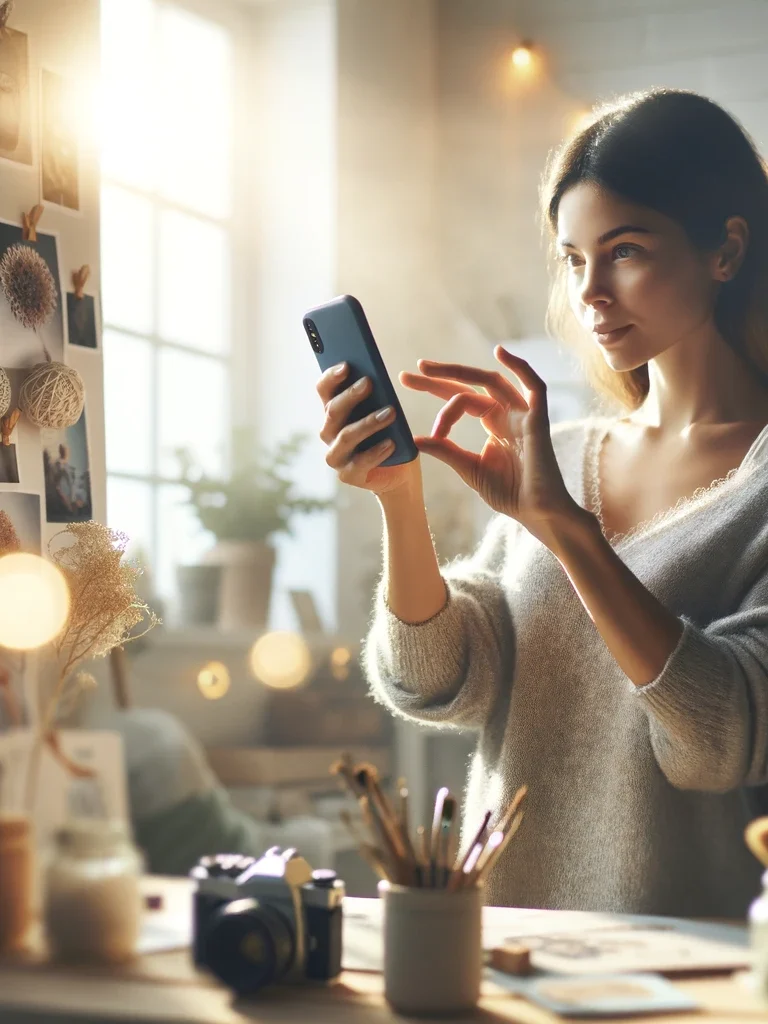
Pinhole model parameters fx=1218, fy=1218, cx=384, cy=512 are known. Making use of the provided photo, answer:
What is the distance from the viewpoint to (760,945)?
60 cm

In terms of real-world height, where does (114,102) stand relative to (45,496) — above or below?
above

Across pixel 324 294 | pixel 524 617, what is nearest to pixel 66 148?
pixel 524 617

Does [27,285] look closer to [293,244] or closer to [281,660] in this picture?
[281,660]

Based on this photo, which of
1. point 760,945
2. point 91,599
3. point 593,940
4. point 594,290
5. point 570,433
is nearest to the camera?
point 760,945

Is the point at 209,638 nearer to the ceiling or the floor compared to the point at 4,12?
nearer to the floor

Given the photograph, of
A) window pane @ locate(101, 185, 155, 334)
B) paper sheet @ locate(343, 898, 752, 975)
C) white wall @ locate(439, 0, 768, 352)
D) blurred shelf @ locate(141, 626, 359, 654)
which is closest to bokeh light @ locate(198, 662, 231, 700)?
blurred shelf @ locate(141, 626, 359, 654)

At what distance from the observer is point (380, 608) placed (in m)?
1.03

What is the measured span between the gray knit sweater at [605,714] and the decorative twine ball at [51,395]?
0.99 ft

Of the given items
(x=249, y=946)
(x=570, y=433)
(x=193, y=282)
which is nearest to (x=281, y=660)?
Answer: (x=193, y=282)

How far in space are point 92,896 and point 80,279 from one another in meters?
0.48

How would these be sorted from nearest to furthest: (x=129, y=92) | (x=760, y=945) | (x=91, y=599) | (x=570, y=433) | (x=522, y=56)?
(x=760, y=945) < (x=91, y=599) < (x=570, y=433) < (x=129, y=92) < (x=522, y=56)

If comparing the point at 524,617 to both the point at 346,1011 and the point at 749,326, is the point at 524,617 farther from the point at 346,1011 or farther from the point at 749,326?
the point at 346,1011

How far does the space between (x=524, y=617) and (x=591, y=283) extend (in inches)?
11.0

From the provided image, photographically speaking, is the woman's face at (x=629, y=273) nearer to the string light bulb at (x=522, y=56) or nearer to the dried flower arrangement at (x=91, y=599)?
the dried flower arrangement at (x=91, y=599)
